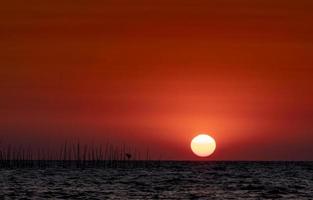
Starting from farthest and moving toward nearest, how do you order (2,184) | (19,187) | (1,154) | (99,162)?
1. (99,162)
2. (1,154)
3. (2,184)
4. (19,187)

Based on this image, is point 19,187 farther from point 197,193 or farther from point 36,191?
point 197,193

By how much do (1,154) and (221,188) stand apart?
7806cm

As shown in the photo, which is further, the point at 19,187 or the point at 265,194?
the point at 19,187

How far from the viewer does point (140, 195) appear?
7144 cm

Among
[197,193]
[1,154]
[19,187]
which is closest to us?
[197,193]

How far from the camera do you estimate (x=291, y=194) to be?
250 feet

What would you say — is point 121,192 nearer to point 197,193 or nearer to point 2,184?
point 197,193

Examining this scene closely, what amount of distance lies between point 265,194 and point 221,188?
31.4 feet

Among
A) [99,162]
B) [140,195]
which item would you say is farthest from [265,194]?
[99,162]

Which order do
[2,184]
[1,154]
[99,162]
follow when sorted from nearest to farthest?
[2,184] < [1,154] < [99,162]

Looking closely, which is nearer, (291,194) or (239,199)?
(239,199)

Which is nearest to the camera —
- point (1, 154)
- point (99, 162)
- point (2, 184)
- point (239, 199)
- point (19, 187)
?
point (239, 199)

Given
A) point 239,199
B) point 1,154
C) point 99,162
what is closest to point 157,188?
point 239,199

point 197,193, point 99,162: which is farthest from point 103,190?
point 99,162
